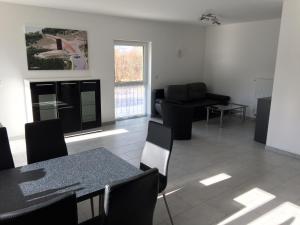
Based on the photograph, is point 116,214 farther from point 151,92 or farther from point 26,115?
point 151,92

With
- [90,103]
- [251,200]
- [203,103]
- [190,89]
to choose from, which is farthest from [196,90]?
[251,200]

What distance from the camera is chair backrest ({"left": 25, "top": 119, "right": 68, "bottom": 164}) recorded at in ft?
7.49

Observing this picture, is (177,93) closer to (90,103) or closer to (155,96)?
(155,96)

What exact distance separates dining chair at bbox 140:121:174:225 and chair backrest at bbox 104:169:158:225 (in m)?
0.75

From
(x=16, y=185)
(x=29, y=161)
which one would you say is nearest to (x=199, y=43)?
(x=29, y=161)

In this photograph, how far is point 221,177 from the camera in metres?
3.30

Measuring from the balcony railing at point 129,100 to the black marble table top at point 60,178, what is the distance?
419cm

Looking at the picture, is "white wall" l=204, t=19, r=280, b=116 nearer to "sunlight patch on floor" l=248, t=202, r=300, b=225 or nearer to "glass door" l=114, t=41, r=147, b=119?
"glass door" l=114, t=41, r=147, b=119

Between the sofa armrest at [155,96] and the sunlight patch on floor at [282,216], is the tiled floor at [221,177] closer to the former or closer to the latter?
Result: the sunlight patch on floor at [282,216]

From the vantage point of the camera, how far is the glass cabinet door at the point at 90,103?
17.1 feet

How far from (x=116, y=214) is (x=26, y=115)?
426 centimetres

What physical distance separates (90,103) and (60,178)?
12.2ft

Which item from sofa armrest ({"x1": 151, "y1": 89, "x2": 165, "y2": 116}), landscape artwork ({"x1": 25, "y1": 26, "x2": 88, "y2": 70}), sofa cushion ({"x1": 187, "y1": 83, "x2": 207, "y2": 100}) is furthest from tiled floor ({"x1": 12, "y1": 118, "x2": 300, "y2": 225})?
sofa cushion ({"x1": 187, "y1": 83, "x2": 207, "y2": 100})

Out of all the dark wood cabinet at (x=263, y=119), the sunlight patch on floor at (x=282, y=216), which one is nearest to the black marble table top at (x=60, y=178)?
the sunlight patch on floor at (x=282, y=216)
